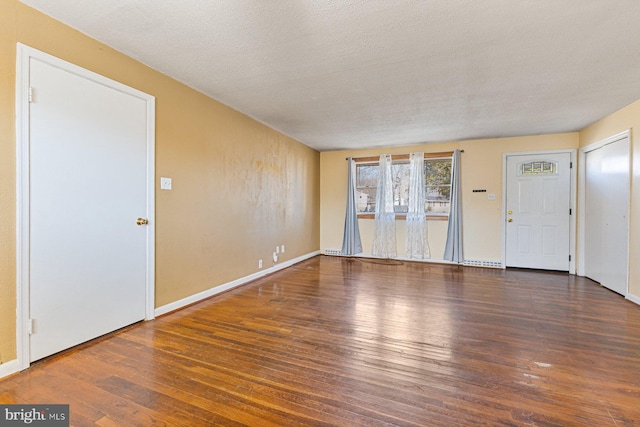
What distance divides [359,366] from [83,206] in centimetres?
243

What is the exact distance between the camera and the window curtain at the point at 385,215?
19.9ft

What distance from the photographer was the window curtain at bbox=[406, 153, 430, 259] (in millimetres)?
5785

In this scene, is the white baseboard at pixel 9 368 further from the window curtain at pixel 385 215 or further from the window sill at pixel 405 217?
the window sill at pixel 405 217

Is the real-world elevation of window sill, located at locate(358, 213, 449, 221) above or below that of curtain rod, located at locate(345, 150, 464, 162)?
below

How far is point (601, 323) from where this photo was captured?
9.10 feet

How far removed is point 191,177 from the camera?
3260 millimetres

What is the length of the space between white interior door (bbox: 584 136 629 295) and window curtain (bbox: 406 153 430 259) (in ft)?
8.17

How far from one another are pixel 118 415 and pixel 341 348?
1.45 meters

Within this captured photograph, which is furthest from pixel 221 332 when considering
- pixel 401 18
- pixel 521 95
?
pixel 521 95

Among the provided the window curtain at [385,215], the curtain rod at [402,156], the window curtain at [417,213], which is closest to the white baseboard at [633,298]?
the window curtain at [417,213]

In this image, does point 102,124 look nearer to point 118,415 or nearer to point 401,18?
point 118,415

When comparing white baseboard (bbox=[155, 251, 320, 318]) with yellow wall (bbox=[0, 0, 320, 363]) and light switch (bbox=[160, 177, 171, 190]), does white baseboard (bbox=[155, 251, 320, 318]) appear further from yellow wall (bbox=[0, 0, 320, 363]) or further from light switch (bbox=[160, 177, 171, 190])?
light switch (bbox=[160, 177, 171, 190])

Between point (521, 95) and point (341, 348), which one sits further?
point (521, 95)

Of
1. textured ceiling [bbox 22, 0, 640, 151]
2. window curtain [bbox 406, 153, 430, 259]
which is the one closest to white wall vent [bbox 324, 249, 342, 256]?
window curtain [bbox 406, 153, 430, 259]
